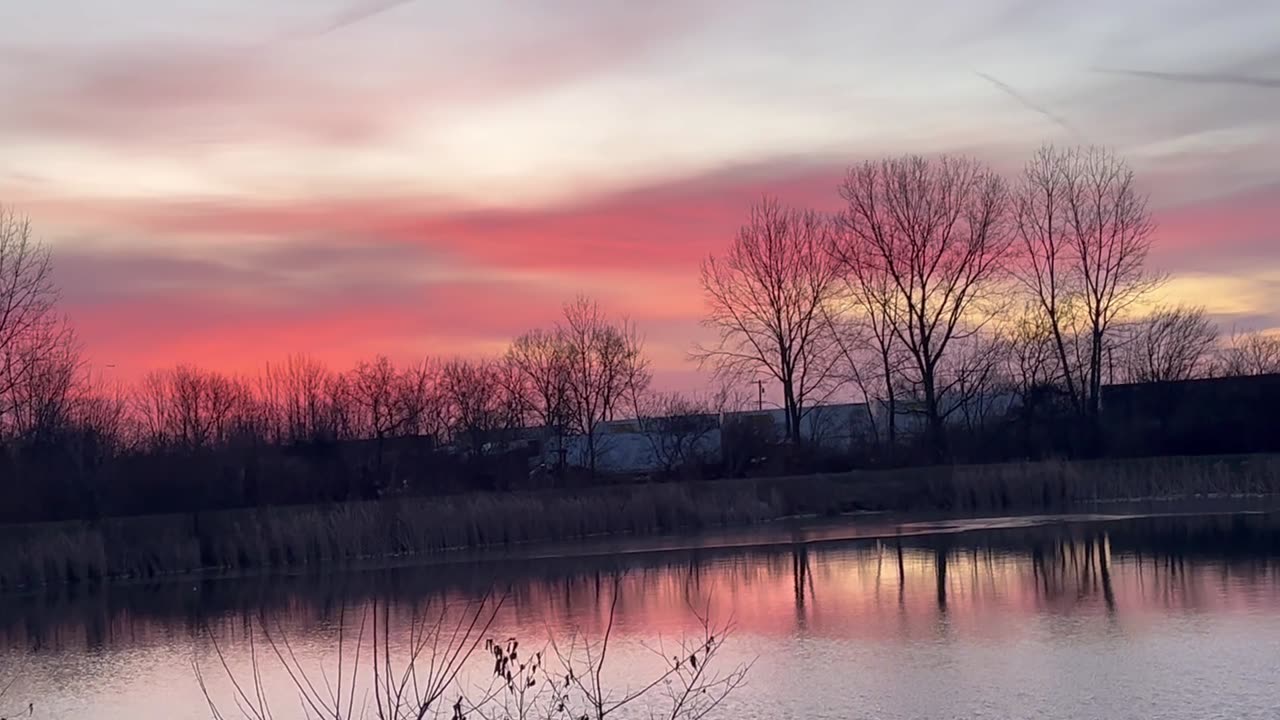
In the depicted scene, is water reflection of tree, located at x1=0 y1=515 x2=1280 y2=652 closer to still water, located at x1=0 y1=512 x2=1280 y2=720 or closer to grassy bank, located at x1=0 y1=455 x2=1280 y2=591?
still water, located at x1=0 y1=512 x2=1280 y2=720

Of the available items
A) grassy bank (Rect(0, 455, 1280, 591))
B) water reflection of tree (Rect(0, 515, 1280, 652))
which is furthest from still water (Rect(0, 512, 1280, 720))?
grassy bank (Rect(0, 455, 1280, 591))

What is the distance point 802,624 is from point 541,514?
13.4 m

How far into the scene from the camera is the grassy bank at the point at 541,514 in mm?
24172

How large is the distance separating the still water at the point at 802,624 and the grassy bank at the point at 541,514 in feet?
5.35

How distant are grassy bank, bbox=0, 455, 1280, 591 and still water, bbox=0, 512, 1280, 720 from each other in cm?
163

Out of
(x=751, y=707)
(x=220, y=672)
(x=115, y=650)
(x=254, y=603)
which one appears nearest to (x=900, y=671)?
(x=751, y=707)

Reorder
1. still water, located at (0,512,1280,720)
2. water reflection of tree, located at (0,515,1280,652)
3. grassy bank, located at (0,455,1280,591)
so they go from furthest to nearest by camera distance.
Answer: grassy bank, located at (0,455,1280,591) < water reflection of tree, located at (0,515,1280,652) < still water, located at (0,512,1280,720)

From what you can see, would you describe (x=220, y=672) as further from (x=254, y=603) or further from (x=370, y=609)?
(x=254, y=603)

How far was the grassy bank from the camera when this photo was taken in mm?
24172

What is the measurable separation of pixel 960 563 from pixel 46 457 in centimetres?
2066

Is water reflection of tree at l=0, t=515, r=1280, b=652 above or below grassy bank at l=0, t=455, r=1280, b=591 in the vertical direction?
below

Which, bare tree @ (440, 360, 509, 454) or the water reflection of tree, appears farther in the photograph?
bare tree @ (440, 360, 509, 454)

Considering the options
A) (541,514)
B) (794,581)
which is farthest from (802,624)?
(541,514)

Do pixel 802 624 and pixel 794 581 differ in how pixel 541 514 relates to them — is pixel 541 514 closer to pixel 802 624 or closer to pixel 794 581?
pixel 794 581
